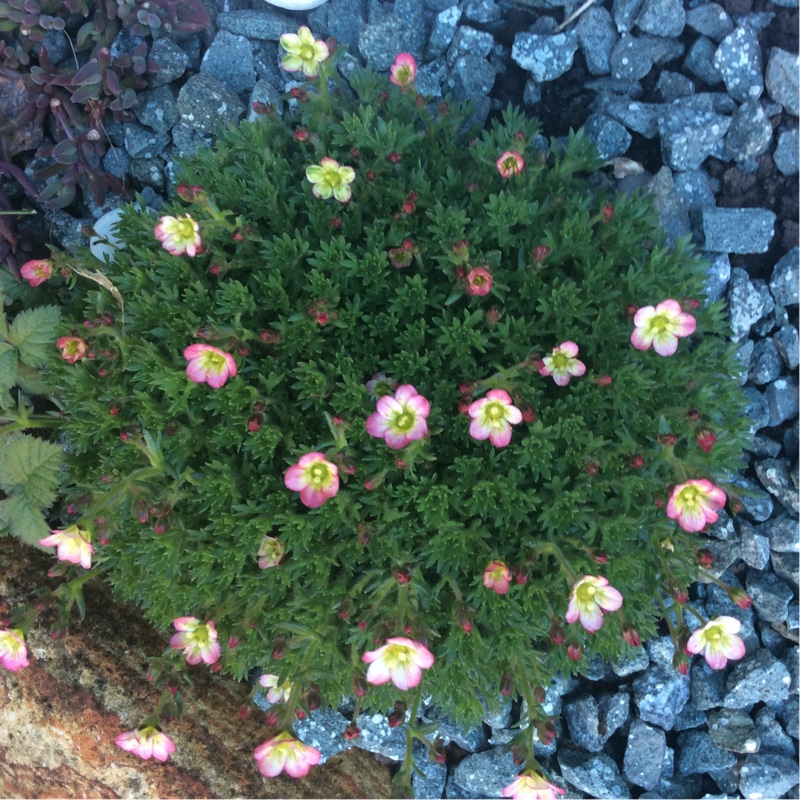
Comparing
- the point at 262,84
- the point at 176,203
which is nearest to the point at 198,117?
the point at 262,84

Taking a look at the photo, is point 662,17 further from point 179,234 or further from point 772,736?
point 772,736

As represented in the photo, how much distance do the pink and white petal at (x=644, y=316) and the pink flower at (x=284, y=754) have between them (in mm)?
1860

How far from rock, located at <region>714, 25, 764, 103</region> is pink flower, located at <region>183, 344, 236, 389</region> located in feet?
9.17

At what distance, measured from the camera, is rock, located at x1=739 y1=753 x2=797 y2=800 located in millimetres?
3787

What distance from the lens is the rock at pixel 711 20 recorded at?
3.83 metres

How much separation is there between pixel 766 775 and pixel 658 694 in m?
0.62

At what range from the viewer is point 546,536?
311cm

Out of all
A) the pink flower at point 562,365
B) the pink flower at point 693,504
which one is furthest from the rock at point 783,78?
the pink flower at point 693,504

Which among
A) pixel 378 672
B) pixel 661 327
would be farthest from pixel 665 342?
pixel 378 672

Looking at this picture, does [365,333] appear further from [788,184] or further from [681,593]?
[788,184]

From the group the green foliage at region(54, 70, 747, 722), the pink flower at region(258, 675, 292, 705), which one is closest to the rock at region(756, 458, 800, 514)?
the green foliage at region(54, 70, 747, 722)

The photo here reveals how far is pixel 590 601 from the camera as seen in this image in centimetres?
273

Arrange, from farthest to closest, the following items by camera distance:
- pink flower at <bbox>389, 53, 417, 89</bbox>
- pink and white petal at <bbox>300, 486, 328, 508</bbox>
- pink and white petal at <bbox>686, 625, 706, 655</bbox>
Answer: pink flower at <bbox>389, 53, 417, 89</bbox> → pink and white petal at <bbox>686, 625, 706, 655</bbox> → pink and white petal at <bbox>300, 486, 328, 508</bbox>

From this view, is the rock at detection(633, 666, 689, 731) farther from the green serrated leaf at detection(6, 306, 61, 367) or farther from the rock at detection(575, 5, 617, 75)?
the green serrated leaf at detection(6, 306, 61, 367)
